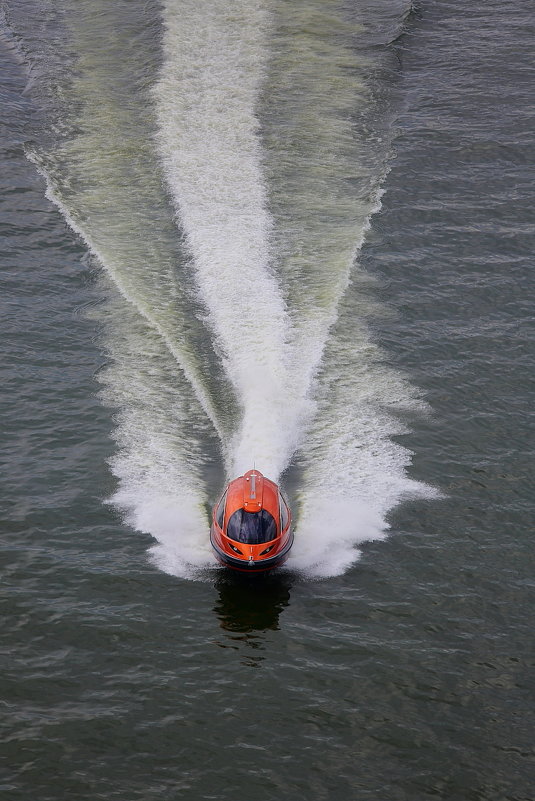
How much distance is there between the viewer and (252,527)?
21.7 meters

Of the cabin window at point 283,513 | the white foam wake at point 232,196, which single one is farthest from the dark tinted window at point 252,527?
the white foam wake at point 232,196

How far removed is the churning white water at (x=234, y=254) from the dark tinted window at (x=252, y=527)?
1.46 m

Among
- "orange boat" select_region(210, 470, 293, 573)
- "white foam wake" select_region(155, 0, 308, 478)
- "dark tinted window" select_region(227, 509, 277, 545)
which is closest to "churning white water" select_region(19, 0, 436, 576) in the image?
"white foam wake" select_region(155, 0, 308, 478)

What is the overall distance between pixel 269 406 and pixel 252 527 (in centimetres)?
630

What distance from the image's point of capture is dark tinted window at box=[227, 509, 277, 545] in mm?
21641

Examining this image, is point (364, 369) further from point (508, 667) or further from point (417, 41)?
point (417, 41)

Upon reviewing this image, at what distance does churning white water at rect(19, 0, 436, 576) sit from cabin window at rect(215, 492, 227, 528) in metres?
0.97

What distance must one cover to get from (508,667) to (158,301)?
16801 millimetres

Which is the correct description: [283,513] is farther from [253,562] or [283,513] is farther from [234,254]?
[234,254]

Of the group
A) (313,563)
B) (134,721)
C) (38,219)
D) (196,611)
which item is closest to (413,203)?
(38,219)

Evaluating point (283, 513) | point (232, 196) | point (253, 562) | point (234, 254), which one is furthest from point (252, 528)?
point (232, 196)

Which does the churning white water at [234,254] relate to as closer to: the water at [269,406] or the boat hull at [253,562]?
the water at [269,406]

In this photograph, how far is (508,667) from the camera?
2005 centimetres

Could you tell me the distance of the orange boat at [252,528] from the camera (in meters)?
21.6
